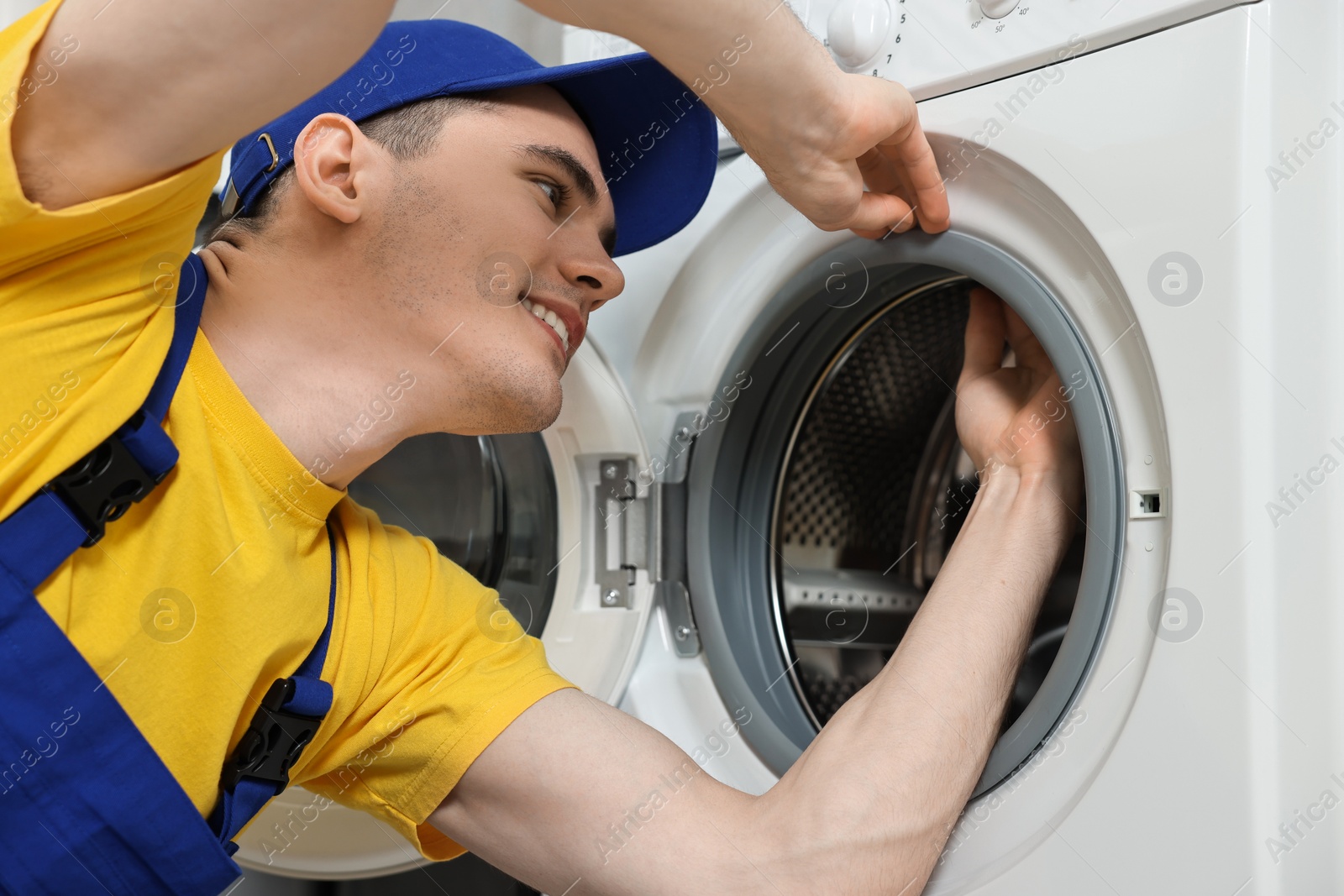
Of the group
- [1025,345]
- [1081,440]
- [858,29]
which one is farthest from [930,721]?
[858,29]

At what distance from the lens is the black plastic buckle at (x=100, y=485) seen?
0.63 meters

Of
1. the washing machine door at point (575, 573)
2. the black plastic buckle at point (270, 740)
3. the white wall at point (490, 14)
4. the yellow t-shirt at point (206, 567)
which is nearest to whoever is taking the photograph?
the yellow t-shirt at point (206, 567)

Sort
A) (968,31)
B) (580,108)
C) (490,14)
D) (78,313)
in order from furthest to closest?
(490,14) → (580,108) → (968,31) → (78,313)

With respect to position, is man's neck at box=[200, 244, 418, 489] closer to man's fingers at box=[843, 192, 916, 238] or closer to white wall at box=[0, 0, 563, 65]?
man's fingers at box=[843, 192, 916, 238]

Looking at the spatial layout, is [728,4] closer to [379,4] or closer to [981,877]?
[379,4]

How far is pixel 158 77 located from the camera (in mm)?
511

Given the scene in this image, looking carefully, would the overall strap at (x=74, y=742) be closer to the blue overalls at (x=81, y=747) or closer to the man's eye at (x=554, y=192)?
the blue overalls at (x=81, y=747)

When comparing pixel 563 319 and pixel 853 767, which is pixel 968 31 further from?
pixel 853 767

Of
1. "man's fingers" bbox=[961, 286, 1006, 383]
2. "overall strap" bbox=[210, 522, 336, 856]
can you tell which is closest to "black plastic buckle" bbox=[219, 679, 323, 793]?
"overall strap" bbox=[210, 522, 336, 856]

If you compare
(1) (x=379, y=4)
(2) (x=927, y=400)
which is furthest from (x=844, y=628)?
(1) (x=379, y=4)

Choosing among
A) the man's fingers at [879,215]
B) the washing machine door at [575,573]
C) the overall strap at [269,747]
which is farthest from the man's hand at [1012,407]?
the overall strap at [269,747]

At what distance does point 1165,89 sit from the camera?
62 cm

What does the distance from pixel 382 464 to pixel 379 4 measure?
0.74 metres

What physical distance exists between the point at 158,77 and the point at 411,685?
1.61ft
